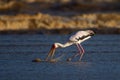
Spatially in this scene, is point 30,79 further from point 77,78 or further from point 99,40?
point 99,40

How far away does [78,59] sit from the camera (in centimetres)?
2181

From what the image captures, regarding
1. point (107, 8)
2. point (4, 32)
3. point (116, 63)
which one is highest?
point (116, 63)

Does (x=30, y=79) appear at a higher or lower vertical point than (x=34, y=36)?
higher

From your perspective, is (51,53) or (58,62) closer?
(58,62)

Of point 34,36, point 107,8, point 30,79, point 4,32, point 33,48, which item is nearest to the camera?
point 30,79

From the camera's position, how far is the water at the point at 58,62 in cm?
1798

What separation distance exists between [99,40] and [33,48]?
4121mm

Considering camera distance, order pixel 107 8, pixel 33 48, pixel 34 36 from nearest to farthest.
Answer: pixel 33 48
pixel 34 36
pixel 107 8

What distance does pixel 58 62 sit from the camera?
68.8ft

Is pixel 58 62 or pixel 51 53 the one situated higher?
pixel 51 53

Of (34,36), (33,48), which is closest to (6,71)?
(33,48)

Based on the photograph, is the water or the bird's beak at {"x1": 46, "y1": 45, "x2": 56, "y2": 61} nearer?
the water

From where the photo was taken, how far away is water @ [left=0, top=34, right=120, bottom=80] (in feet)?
59.0

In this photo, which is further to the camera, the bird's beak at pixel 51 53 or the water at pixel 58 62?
the bird's beak at pixel 51 53
